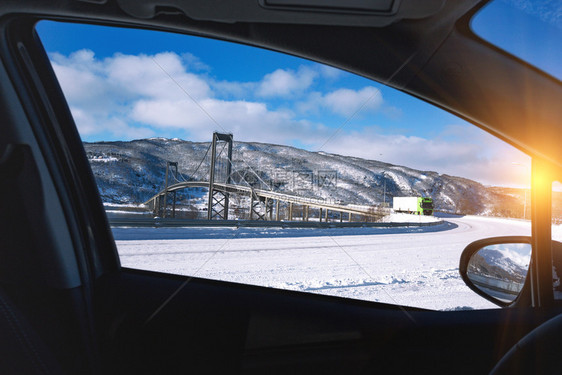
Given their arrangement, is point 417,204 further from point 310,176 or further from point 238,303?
point 238,303

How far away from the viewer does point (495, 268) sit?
1519mm

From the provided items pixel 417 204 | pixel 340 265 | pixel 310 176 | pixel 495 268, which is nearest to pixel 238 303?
pixel 495 268

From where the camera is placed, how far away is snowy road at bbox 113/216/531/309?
305cm

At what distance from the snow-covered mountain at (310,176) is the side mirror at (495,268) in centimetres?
17

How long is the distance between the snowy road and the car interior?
1.71 ft

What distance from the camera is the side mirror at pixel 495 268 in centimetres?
143

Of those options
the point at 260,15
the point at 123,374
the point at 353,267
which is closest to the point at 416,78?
the point at 260,15

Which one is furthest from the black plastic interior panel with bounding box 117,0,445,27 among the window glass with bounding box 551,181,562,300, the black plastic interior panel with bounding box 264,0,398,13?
the window glass with bounding box 551,181,562,300

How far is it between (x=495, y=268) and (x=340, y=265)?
3.74 meters

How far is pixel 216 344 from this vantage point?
1.53 m

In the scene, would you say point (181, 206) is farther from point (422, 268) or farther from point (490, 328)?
point (422, 268)

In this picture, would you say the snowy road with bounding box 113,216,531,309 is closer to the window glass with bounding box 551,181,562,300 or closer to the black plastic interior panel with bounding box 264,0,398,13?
the window glass with bounding box 551,181,562,300

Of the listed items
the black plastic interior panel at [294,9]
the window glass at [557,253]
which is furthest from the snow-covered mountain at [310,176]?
the black plastic interior panel at [294,9]

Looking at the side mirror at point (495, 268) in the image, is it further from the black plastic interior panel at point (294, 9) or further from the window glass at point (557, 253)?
the black plastic interior panel at point (294, 9)
